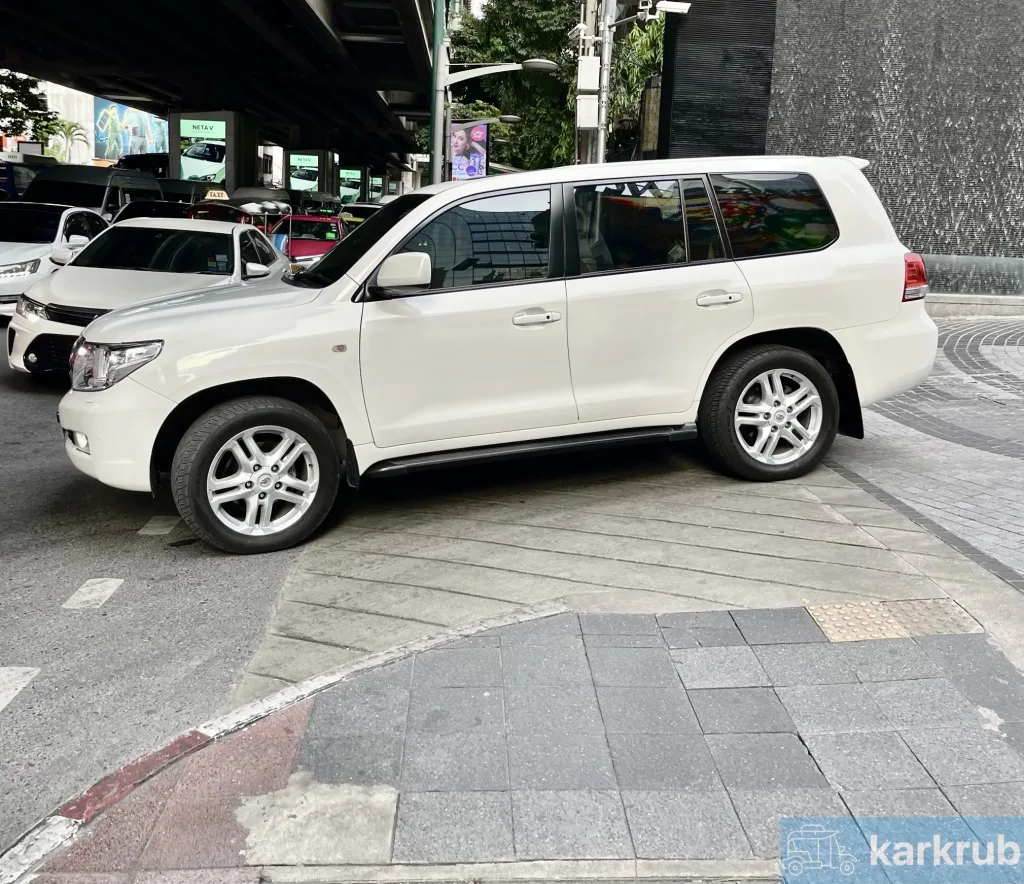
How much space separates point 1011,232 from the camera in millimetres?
16938

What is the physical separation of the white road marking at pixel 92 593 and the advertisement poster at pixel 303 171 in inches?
2056

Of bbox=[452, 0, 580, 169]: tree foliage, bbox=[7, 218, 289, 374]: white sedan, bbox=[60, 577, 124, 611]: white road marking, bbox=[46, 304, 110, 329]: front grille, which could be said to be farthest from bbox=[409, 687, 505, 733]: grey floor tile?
bbox=[452, 0, 580, 169]: tree foliage

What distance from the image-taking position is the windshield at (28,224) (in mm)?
12664

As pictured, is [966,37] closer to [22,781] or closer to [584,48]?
[584,48]

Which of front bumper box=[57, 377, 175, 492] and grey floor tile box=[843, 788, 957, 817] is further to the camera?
front bumper box=[57, 377, 175, 492]

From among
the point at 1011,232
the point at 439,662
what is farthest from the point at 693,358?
the point at 1011,232

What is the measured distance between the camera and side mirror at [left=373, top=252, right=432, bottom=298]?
5.09m

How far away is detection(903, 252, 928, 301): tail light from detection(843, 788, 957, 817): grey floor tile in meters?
3.78

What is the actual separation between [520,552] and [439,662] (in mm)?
1309

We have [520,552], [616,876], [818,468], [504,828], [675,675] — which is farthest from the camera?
[818,468]

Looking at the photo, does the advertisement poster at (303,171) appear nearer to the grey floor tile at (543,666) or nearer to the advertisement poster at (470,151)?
the advertisement poster at (470,151)

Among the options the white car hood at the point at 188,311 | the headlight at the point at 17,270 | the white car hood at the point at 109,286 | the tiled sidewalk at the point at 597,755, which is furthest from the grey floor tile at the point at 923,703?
the headlight at the point at 17,270

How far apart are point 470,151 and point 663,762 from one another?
30318mm

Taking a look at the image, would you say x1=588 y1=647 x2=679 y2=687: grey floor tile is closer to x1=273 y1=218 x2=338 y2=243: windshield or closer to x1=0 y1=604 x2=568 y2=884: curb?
x1=0 y1=604 x2=568 y2=884: curb
